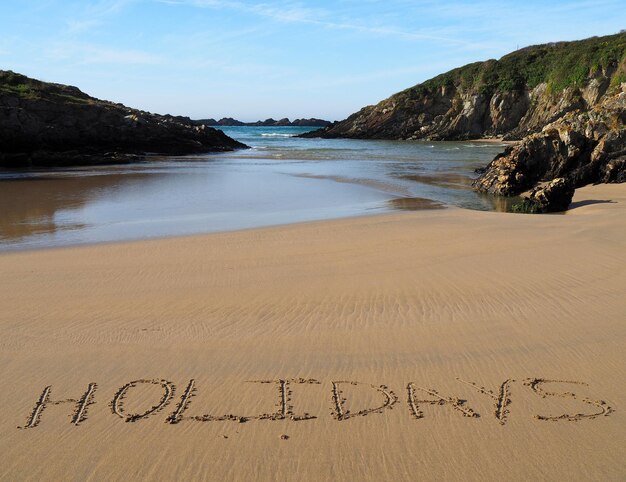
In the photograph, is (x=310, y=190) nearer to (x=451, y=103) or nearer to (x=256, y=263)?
(x=256, y=263)

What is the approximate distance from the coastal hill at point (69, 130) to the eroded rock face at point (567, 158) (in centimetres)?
2044

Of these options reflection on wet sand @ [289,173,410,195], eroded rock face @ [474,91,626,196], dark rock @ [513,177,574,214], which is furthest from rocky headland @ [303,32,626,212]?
dark rock @ [513,177,574,214]

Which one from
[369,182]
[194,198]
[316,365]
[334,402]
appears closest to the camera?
[334,402]

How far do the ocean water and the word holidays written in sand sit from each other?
641 centimetres

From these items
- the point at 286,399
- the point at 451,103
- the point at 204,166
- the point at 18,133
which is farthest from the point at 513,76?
the point at 286,399

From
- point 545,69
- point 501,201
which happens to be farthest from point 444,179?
point 545,69

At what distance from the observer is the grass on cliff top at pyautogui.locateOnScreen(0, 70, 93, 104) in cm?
3183

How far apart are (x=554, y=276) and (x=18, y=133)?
2906cm

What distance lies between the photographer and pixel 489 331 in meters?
5.61

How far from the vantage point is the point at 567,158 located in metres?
16.9

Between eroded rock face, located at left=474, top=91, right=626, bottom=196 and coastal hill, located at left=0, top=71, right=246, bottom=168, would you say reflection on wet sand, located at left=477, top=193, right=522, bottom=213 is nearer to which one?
eroded rock face, located at left=474, top=91, right=626, bottom=196

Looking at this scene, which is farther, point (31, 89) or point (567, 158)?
point (31, 89)

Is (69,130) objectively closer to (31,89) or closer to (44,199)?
(31,89)

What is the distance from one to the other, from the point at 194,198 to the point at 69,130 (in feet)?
63.4
